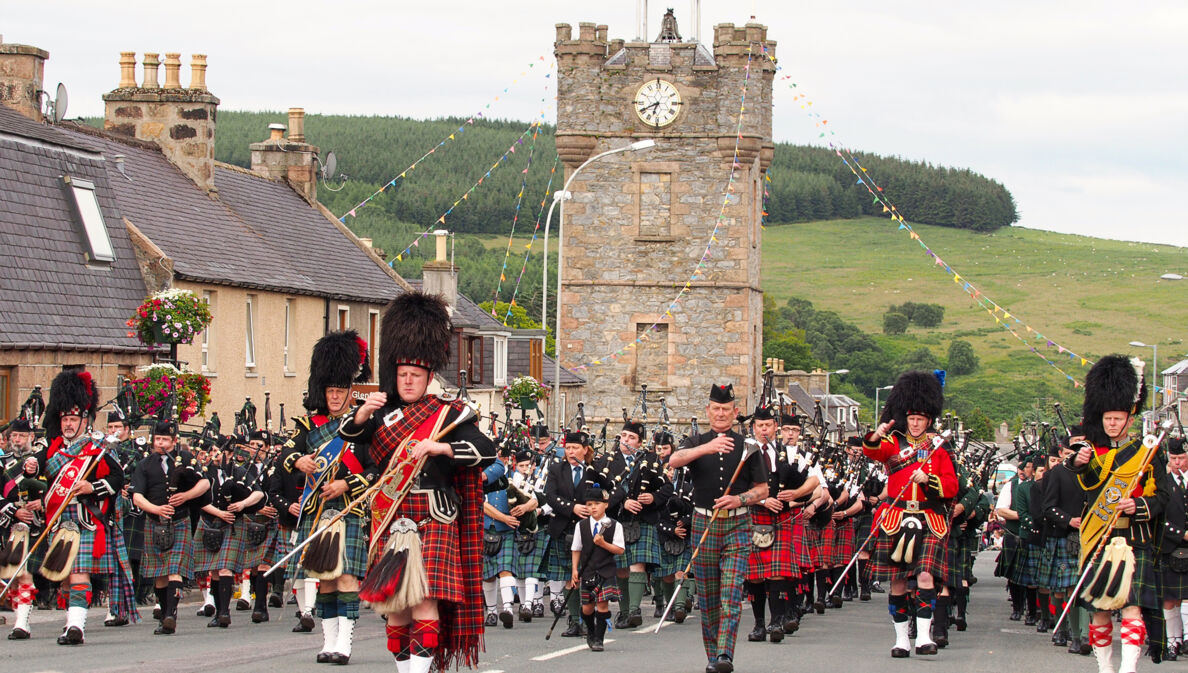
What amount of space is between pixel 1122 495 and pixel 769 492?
9.34ft

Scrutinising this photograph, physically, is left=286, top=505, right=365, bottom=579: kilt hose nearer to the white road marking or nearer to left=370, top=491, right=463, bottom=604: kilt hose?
the white road marking

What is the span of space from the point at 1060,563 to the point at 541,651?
4477 mm

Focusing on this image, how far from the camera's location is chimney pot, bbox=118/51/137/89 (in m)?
34.5

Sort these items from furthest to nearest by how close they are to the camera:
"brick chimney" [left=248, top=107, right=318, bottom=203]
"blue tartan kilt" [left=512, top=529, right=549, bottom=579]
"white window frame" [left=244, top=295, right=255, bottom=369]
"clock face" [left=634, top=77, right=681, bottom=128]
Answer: "clock face" [left=634, top=77, right=681, bottom=128] → "brick chimney" [left=248, top=107, right=318, bottom=203] → "white window frame" [left=244, top=295, right=255, bottom=369] → "blue tartan kilt" [left=512, top=529, right=549, bottom=579]

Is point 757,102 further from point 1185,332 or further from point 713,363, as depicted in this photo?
point 1185,332

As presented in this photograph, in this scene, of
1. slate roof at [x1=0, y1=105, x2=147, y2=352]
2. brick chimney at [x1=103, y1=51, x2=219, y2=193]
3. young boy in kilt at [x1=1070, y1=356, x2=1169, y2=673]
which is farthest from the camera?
brick chimney at [x1=103, y1=51, x2=219, y2=193]

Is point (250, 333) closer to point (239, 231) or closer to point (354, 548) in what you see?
point (239, 231)

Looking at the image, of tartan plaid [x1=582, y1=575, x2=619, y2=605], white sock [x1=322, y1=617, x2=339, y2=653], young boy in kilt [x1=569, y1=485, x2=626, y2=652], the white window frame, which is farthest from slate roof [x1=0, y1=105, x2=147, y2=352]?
white sock [x1=322, y1=617, x2=339, y2=653]

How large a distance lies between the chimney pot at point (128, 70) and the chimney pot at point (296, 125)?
7161 mm

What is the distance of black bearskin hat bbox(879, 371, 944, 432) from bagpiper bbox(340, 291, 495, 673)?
5591 mm

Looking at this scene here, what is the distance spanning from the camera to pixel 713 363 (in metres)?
49.8

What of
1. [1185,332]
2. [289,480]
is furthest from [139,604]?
[1185,332]

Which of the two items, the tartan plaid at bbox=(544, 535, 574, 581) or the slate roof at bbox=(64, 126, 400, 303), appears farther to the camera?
the slate roof at bbox=(64, 126, 400, 303)

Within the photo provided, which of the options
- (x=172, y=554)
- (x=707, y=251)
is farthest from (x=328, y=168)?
(x=172, y=554)
